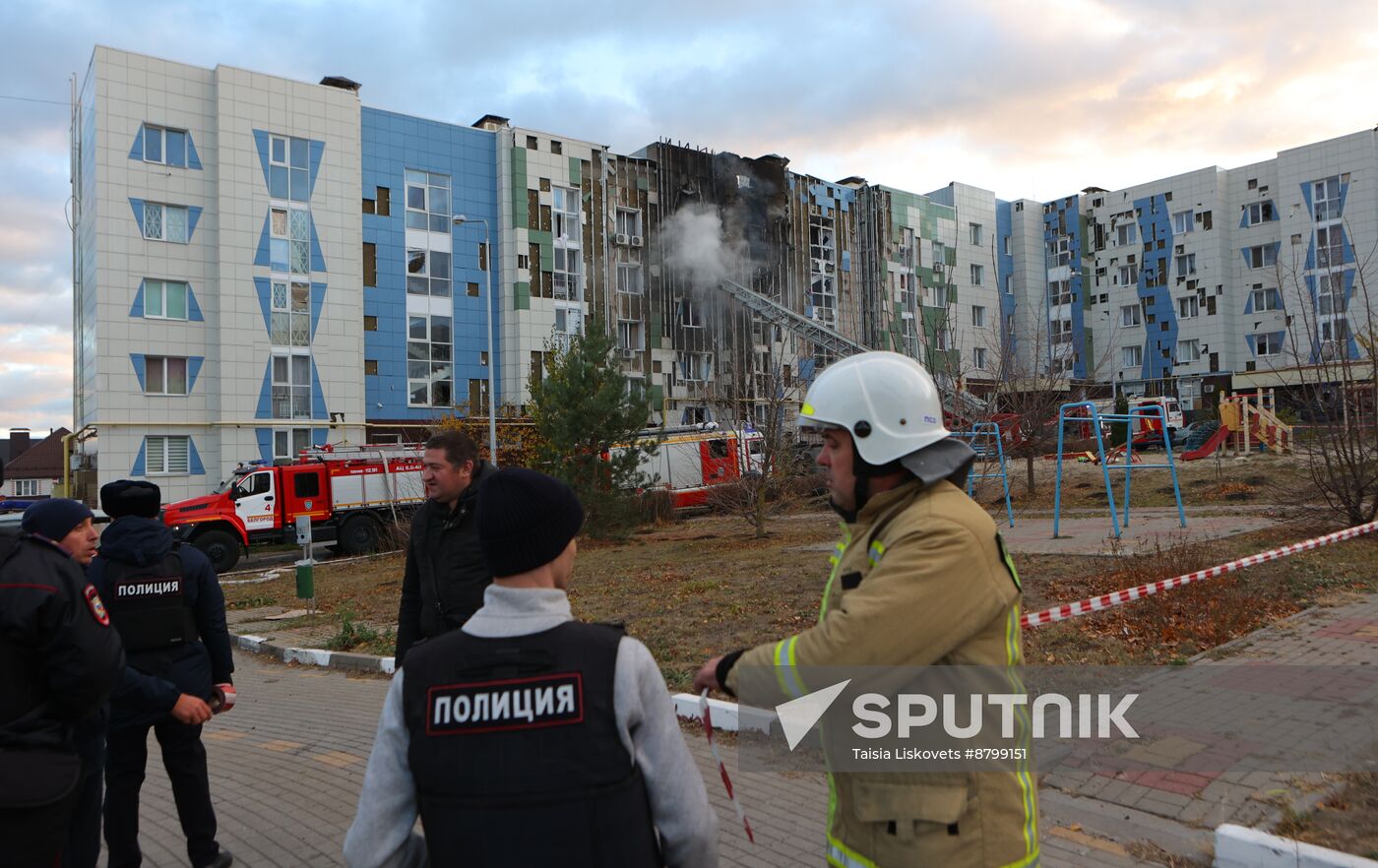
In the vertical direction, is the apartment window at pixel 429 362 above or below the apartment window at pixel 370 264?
Answer: below

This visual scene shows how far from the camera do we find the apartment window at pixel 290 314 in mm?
32938

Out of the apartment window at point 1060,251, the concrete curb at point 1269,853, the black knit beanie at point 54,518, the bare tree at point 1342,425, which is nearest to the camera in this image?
the concrete curb at point 1269,853

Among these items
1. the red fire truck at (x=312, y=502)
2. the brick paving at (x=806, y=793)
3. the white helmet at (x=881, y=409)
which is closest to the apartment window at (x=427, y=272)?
the red fire truck at (x=312, y=502)

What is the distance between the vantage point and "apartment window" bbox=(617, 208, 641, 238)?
1682 inches

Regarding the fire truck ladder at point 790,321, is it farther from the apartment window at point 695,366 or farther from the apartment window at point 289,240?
the apartment window at point 289,240

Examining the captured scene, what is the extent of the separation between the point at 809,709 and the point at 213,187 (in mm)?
35655

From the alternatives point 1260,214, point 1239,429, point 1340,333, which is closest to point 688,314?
point 1239,429

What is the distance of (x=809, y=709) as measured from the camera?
7.86 ft

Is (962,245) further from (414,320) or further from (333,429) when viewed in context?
(333,429)

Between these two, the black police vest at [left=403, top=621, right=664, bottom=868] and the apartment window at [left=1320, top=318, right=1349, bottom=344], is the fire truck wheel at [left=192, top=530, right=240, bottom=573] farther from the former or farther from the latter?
the apartment window at [left=1320, top=318, right=1349, bottom=344]

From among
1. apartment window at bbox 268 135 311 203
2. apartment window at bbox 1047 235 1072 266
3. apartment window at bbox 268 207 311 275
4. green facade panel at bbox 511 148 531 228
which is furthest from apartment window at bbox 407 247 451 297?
apartment window at bbox 1047 235 1072 266

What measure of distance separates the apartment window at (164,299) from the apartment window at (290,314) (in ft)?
9.38

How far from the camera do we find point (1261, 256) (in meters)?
51.3

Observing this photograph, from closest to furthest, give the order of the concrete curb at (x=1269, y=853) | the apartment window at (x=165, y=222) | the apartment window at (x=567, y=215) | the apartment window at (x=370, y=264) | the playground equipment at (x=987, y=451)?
the concrete curb at (x=1269, y=853)
the playground equipment at (x=987, y=451)
the apartment window at (x=165, y=222)
the apartment window at (x=370, y=264)
the apartment window at (x=567, y=215)
